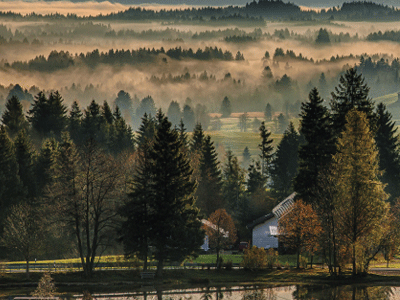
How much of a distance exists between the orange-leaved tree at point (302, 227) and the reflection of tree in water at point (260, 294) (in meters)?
11.5

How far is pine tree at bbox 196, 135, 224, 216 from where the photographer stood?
10962 cm

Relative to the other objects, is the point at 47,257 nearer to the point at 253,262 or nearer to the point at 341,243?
the point at 253,262

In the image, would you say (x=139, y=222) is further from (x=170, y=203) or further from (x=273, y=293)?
(x=273, y=293)

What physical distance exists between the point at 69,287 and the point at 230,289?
14498 mm

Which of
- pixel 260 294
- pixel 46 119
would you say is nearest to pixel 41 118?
pixel 46 119

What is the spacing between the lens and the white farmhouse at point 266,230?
87.8 metres

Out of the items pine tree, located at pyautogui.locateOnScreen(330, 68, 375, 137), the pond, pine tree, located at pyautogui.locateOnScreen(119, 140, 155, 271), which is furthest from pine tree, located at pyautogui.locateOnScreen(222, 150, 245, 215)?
the pond

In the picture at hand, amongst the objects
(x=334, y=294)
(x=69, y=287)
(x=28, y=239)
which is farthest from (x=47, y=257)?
(x=334, y=294)

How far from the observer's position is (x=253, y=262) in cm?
6569

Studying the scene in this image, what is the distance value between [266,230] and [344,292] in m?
36.3

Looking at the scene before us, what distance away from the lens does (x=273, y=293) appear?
5334 cm

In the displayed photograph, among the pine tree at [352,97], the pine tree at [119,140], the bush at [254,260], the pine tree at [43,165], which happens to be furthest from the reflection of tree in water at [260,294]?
the pine tree at [119,140]

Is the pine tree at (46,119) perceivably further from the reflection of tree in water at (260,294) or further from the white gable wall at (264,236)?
the reflection of tree in water at (260,294)

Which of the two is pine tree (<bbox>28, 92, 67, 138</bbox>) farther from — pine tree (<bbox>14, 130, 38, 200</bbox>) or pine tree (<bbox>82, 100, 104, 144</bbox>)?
pine tree (<bbox>14, 130, 38, 200</bbox>)
